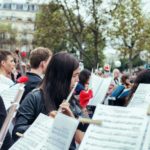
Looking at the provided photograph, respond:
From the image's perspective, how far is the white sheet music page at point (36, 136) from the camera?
98.4 inches

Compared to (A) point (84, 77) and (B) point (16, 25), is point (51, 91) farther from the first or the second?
(B) point (16, 25)

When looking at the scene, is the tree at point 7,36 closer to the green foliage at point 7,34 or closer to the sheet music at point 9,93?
the green foliage at point 7,34

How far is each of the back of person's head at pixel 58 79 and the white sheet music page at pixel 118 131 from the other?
1.24 metres

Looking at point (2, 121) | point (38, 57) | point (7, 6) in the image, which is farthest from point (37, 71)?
point (7, 6)

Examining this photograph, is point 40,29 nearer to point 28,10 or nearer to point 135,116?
point 135,116

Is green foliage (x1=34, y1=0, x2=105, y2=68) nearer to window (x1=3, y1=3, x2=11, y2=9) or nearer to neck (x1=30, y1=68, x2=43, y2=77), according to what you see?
neck (x1=30, y1=68, x2=43, y2=77)

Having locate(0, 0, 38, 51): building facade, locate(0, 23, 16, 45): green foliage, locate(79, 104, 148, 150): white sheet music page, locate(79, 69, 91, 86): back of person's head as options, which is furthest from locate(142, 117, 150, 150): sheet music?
locate(0, 23, 16, 45): green foliage

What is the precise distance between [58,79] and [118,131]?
4.56ft

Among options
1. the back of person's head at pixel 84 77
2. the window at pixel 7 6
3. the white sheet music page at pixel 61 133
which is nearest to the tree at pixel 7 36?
the window at pixel 7 6

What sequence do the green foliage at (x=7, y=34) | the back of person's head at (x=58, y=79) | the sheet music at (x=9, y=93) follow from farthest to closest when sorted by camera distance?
the green foliage at (x=7, y=34)
the sheet music at (x=9, y=93)
the back of person's head at (x=58, y=79)

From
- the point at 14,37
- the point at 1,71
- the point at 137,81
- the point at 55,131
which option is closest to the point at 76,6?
the point at 1,71

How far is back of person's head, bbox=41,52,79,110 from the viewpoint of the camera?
3.53m

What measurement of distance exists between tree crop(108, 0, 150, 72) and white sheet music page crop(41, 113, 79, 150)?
22.7 m

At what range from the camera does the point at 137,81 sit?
4.41 m
